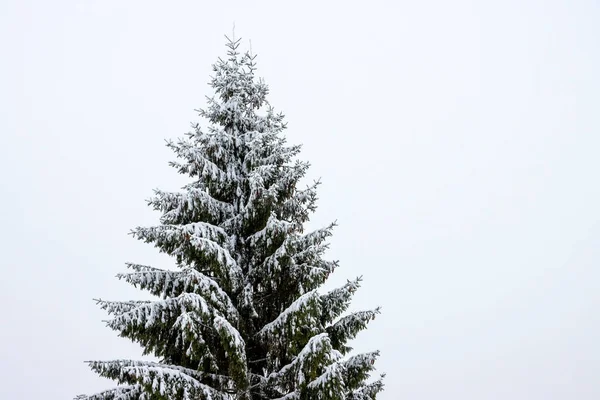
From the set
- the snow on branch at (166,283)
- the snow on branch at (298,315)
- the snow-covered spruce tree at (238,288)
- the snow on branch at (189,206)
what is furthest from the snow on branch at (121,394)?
the snow on branch at (189,206)

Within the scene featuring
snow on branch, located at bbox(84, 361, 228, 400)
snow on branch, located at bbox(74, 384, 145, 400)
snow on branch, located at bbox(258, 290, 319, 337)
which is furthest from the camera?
snow on branch, located at bbox(74, 384, 145, 400)

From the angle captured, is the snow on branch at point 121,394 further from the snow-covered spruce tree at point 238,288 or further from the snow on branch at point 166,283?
the snow on branch at point 166,283

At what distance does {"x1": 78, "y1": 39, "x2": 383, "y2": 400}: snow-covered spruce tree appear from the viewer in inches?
342

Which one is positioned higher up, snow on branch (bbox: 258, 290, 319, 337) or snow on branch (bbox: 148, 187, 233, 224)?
snow on branch (bbox: 148, 187, 233, 224)

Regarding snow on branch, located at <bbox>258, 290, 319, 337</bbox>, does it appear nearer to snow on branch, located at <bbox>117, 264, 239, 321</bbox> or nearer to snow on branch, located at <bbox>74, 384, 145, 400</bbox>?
snow on branch, located at <bbox>117, 264, 239, 321</bbox>

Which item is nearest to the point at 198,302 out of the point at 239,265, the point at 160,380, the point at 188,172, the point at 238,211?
the point at 160,380

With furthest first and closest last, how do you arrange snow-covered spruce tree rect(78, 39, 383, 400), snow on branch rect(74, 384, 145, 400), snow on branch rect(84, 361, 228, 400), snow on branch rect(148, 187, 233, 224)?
snow on branch rect(148, 187, 233, 224), snow on branch rect(74, 384, 145, 400), snow-covered spruce tree rect(78, 39, 383, 400), snow on branch rect(84, 361, 228, 400)

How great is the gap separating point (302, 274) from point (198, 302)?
2297 mm

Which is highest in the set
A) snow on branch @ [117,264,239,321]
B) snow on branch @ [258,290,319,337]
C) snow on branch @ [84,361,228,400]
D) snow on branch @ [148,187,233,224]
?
snow on branch @ [148,187,233,224]

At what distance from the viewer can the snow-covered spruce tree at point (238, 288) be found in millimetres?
8695

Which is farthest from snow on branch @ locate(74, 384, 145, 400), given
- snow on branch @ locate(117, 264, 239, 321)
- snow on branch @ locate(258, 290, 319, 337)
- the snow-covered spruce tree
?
snow on branch @ locate(258, 290, 319, 337)

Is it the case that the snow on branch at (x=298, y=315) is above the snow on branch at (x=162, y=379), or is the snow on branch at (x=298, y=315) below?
above

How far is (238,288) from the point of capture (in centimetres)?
1015

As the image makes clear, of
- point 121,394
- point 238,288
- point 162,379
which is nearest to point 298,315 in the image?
point 238,288
